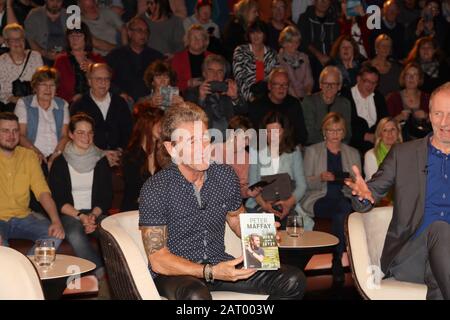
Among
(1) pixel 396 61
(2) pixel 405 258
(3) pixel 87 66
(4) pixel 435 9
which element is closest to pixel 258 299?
(2) pixel 405 258

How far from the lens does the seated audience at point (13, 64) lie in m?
8.45

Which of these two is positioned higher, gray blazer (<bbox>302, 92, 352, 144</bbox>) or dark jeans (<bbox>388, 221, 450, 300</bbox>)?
gray blazer (<bbox>302, 92, 352, 144</bbox>)

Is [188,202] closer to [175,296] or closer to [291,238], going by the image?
[175,296]

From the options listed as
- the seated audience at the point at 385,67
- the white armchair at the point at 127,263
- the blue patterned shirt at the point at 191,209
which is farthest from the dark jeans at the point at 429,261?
the seated audience at the point at 385,67

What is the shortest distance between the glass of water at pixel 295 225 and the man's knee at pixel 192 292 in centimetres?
228

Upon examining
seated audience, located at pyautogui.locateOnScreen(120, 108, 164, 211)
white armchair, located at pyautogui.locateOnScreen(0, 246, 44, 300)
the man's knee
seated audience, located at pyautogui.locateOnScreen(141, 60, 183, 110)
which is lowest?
the man's knee

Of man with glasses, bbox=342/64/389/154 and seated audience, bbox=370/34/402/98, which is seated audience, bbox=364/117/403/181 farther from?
seated audience, bbox=370/34/402/98

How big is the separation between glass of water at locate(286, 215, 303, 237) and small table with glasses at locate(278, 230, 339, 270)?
3 cm

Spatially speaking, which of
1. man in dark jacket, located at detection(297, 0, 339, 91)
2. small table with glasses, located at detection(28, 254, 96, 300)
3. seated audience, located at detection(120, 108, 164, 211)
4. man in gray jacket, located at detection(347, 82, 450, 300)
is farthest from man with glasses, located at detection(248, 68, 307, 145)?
man in gray jacket, located at detection(347, 82, 450, 300)

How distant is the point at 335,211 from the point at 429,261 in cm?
341

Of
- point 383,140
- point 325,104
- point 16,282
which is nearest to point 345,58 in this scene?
point 325,104

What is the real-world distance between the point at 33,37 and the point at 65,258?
3.93m

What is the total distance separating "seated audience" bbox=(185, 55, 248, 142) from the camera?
8.62m

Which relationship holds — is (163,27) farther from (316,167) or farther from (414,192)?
(414,192)
